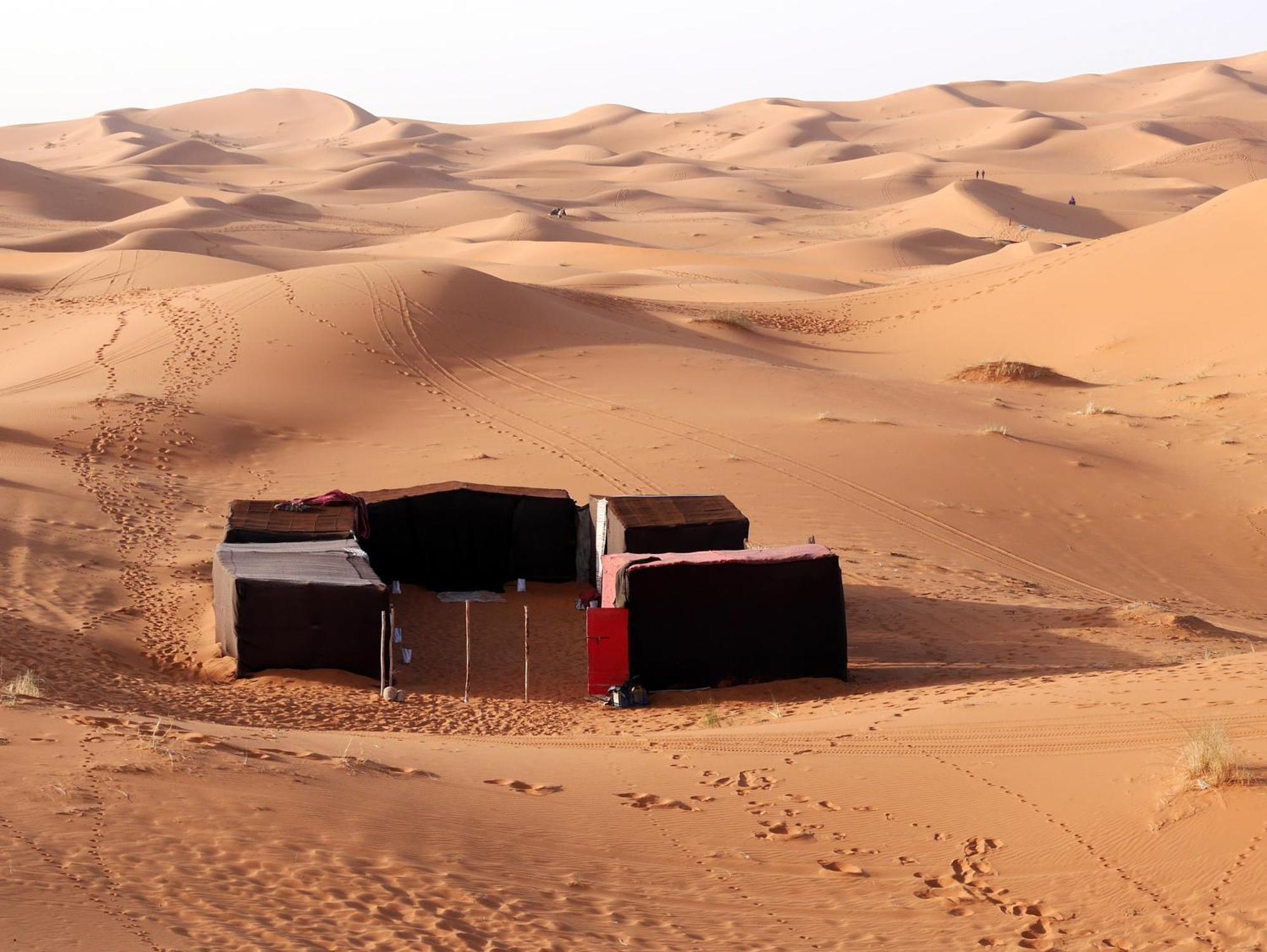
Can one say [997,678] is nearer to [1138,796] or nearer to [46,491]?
[1138,796]

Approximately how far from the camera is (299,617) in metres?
11.9

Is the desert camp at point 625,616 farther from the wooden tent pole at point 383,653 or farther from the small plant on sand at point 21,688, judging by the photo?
the small plant on sand at point 21,688

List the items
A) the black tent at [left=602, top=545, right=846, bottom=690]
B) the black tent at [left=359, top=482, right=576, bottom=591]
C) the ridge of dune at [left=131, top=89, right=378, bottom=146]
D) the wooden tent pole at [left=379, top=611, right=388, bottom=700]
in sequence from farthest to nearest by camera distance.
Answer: the ridge of dune at [left=131, top=89, right=378, bottom=146], the black tent at [left=359, top=482, right=576, bottom=591], the black tent at [left=602, top=545, right=846, bottom=690], the wooden tent pole at [left=379, top=611, right=388, bottom=700]

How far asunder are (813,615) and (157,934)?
805cm

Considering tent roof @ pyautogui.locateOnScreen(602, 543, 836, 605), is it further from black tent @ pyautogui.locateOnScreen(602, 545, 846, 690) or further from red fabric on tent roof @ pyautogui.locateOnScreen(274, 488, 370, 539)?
red fabric on tent roof @ pyautogui.locateOnScreen(274, 488, 370, 539)

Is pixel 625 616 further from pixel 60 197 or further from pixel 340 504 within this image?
pixel 60 197

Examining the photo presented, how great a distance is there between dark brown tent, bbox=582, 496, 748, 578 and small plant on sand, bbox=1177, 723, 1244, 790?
6.81 meters

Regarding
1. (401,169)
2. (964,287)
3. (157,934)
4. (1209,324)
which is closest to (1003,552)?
(157,934)

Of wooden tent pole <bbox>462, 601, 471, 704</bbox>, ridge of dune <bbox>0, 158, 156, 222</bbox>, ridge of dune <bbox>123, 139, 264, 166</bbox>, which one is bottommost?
wooden tent pole <bbox>462, 601, 471, 704</bbox>

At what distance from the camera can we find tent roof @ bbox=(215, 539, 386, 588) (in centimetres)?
1206

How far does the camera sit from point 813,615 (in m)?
12.4

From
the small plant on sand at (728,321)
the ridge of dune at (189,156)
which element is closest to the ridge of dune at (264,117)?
the ridge of dune at (189,156)

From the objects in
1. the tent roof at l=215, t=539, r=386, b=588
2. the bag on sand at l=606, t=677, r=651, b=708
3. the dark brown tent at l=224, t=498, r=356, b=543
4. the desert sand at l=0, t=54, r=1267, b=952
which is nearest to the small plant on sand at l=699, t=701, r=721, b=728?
the desert sand at l=0, t=54, r=1267, b=952

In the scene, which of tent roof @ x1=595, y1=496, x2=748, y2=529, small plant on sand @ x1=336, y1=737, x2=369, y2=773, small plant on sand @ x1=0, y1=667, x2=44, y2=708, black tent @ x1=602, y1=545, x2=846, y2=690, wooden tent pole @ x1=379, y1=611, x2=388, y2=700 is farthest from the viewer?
tent roof @ x1=595, y1=496, x2=748, y2=529
